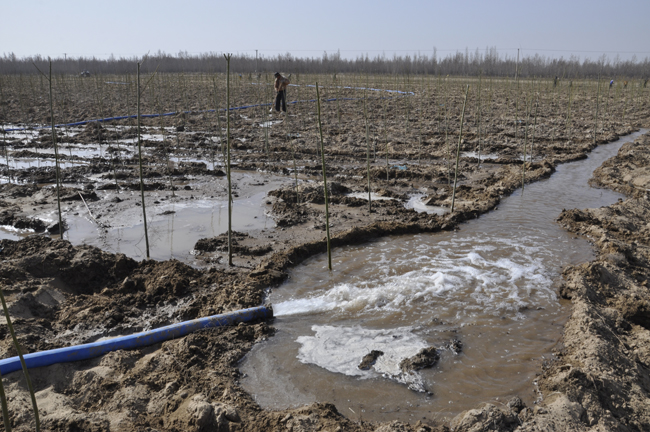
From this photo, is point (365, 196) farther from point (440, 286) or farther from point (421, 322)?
point (421, 322)

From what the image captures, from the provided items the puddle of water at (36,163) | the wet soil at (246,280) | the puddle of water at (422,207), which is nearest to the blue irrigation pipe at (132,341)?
the wet soil at (246,280)

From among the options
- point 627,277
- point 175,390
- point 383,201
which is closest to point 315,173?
point 383,201

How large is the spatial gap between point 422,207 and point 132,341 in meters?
5.27

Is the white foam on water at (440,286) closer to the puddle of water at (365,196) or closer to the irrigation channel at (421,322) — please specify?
the irrigation channel at (421,322)

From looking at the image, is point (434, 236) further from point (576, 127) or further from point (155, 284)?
point (576, 127)

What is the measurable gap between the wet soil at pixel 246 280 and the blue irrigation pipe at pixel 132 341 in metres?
0.06

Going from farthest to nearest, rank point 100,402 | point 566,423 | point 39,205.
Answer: point 39,205
point 100,402
point 566,423

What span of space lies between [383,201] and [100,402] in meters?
5.48

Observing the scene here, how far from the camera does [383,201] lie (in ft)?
24.4

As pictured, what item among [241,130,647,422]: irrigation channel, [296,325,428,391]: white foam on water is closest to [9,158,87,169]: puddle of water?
[241,130,647,422]: irrigation channel

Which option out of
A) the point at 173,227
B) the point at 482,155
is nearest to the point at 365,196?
the point at 173,227

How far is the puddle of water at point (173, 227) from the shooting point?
5.73 m

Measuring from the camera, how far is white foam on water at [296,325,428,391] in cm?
328

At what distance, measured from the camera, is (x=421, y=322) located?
4.04m
